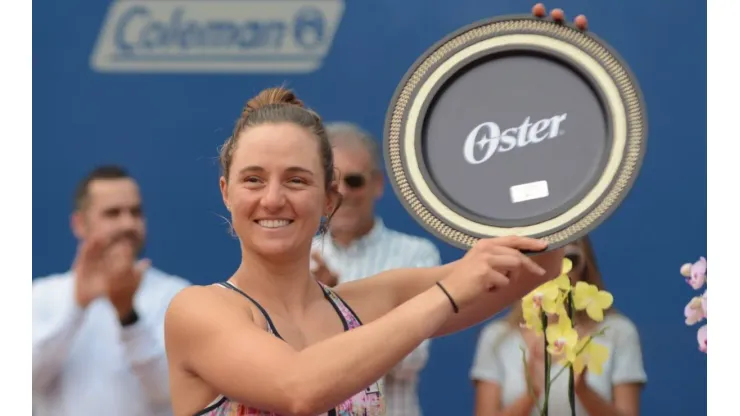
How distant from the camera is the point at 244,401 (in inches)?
56.5

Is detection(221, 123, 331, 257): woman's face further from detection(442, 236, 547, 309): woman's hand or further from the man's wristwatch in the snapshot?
the man's wristwatch

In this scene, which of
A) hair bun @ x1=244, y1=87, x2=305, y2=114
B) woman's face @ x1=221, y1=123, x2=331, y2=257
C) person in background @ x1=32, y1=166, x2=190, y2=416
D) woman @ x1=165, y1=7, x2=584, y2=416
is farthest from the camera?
person in background @ x1=32, y1=166, x2=190, y2=416

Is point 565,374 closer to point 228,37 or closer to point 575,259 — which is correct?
point 575,259

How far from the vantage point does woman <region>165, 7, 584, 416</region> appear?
139 cm

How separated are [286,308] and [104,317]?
173 centimetres

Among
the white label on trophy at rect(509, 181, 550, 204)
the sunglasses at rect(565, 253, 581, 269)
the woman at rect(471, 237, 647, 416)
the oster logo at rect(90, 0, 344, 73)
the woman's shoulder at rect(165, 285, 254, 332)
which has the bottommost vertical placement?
the woman at rect(471, 237, 647, 416)

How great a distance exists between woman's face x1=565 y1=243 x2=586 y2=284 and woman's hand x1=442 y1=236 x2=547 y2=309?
1.55 metres

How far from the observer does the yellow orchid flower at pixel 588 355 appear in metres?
2.37

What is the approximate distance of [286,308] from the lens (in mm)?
1595

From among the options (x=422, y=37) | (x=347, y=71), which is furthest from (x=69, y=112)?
(x=422, y=37)

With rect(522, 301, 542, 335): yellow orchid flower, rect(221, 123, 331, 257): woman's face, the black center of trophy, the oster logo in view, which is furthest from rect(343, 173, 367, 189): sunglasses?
rect(221, 123, 331, 257): woman's face

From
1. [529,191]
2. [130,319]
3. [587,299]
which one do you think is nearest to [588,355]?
[587,299]

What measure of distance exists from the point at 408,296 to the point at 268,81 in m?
1.65

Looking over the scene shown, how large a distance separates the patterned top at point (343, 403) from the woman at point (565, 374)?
1426 millimetres
